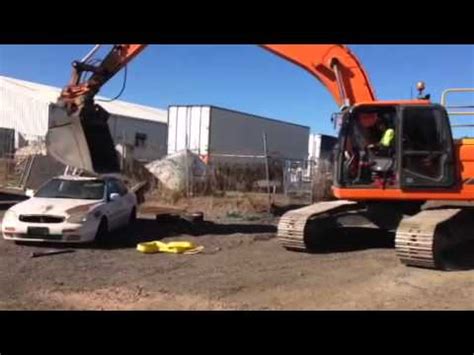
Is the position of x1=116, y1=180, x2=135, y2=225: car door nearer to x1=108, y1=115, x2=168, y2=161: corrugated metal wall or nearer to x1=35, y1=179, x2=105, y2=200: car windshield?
x1=35, y1=179, x2=105, y2=200: car windshield

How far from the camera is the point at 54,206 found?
12305 mm

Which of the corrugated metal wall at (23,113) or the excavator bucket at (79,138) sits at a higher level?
the corrugated metal wall at (23,113)

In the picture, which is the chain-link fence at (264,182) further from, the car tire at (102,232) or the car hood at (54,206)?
the car hood at (54,206)

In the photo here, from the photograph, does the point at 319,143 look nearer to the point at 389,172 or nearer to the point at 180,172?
the point at 180,172

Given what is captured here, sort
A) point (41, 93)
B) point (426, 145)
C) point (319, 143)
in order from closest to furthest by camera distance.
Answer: point (426, 145)
point (41, 93)
point (319, 143)

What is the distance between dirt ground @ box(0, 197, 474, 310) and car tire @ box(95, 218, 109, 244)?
22cm

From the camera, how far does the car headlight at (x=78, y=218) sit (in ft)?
39.2

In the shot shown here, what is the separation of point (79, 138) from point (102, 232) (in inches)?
103

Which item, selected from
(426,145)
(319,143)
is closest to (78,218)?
(426,145)

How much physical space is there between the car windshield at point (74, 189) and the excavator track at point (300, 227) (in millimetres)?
A: 3772

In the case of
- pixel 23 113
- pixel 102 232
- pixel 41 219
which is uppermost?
pixel 23 113

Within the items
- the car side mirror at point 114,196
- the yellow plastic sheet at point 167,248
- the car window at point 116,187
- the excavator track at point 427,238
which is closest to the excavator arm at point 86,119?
the car window at point 116,187

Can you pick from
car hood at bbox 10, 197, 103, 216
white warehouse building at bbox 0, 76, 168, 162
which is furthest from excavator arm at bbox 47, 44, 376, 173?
white warehouse building at bbox 0, 76, 168, 162
